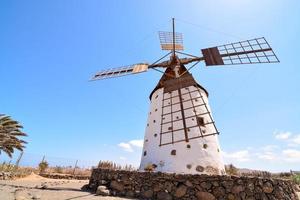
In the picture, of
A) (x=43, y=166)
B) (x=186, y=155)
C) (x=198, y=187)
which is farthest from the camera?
(x=43, y=166)

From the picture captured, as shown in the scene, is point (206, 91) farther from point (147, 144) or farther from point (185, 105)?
point (147, 144)

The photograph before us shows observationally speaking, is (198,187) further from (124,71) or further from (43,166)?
(43,166)

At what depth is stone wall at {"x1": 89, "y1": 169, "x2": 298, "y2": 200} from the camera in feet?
24.8

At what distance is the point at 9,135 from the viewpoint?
13688 mm

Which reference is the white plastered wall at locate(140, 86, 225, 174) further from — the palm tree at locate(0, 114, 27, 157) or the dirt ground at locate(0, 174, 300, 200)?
the palm tree at locate(0, 114, 27, 157)

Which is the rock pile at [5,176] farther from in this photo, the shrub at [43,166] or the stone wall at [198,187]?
the stone wall at [198,187]

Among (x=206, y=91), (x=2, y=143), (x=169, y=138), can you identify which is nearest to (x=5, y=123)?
(x=2, y=143)

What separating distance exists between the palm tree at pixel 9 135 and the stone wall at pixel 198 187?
28.1 feet

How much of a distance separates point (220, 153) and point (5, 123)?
13.8 metres

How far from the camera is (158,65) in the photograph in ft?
49.3

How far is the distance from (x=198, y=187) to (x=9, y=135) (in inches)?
503

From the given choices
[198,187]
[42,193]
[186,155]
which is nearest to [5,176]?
[42,193]

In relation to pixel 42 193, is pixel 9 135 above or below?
above

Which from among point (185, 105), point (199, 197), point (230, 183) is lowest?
point (199, 197)
